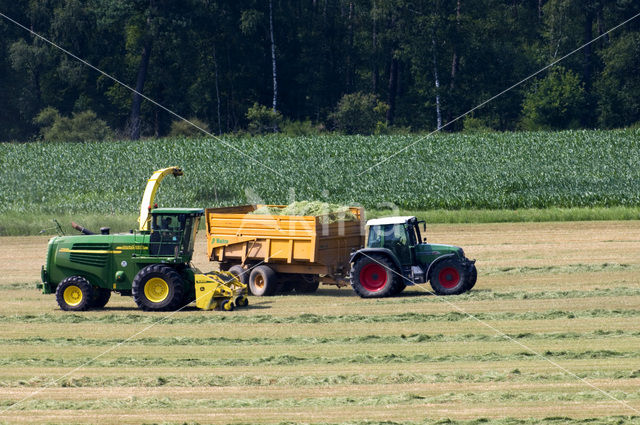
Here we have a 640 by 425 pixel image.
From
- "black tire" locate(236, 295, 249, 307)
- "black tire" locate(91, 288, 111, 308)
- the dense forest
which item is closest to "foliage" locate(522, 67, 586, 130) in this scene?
the dense forest

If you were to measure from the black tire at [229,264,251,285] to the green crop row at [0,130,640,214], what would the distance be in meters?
17.3

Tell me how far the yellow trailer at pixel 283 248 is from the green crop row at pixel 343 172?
16.9m

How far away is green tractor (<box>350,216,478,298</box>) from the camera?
63.6 ft

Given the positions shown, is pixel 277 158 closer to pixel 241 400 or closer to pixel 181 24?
pixel 181 24

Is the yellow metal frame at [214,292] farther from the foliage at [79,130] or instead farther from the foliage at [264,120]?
the foliage at [264,120]

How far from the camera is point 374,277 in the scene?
1986 centimetres

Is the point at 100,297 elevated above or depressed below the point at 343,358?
above

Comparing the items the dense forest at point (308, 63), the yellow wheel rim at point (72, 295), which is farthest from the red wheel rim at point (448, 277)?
the dense forest at point (308, 63)

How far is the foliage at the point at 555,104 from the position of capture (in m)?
72.2

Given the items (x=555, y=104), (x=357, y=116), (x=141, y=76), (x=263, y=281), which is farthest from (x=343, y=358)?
(x=141, y=76)

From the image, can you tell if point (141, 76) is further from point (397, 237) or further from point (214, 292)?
point (214, 292)

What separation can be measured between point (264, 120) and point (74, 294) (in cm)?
5286

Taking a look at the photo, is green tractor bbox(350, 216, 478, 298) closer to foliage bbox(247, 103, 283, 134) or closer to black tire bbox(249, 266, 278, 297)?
black tire bbox(249, 266, 278, 297)

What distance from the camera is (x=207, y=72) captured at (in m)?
80.2
